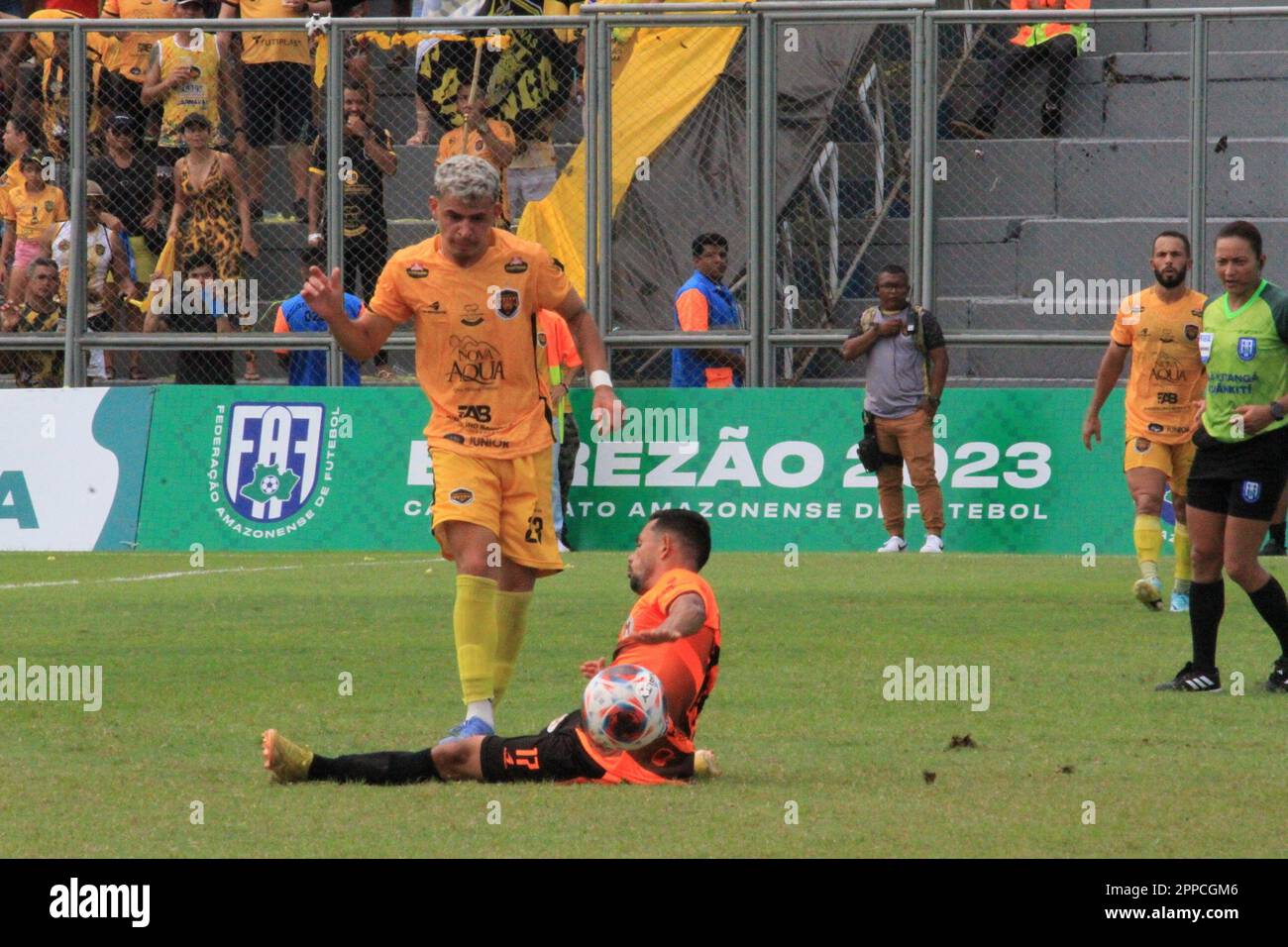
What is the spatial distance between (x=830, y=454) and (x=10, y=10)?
38.5ft

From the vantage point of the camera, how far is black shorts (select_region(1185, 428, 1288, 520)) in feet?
32.9

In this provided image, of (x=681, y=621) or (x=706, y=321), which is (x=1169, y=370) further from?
(x=681, y=621)

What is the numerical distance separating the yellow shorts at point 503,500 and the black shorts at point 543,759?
1154 millimetres

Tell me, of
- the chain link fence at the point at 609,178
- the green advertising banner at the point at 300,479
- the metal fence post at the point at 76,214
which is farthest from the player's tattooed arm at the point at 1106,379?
the metal fence post at the point at 76,214

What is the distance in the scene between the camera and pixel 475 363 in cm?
874

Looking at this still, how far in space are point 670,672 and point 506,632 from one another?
59.3 inches

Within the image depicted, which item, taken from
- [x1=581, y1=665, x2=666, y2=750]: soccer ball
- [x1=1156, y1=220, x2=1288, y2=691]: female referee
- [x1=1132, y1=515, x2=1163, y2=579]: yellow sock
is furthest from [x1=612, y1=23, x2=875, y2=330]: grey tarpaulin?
[x1=581, y1=665, x2=666, y2=750]: soccer ball

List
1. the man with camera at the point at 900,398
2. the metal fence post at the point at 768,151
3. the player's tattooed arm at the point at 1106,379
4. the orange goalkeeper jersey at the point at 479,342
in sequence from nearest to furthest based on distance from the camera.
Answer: the orange goalkeeper jersey at the point at 479,342, the player's tattooed arm at the point at 1106,379, the man with camera at the point at 900,398, the metal fence post at the point at 768,151

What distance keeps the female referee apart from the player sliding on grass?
338cm

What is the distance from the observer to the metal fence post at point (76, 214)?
1964cm

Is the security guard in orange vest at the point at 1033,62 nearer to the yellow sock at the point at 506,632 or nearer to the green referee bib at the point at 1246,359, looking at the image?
the green referee bib at the point at 1246,359

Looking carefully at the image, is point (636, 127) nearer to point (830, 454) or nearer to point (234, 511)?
point (830, 454)
